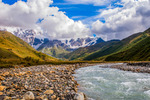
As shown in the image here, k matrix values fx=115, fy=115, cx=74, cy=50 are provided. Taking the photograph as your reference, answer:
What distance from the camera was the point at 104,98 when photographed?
623 inches

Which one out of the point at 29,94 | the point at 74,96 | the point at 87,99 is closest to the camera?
the point at 29,94

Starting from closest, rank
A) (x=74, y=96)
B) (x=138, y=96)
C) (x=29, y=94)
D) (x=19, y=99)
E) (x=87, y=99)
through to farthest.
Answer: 1. (x=19, y=99)
2. (x=29, y=94)
3. (x=74, y=96)
4. (x=87, y=99)
5. (x=138, y=96)

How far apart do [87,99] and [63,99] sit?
11.9ft

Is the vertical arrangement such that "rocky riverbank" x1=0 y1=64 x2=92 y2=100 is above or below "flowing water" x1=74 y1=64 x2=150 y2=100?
above

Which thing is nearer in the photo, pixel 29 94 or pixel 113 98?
pixel 29 94

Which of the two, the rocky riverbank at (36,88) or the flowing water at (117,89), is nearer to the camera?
the rocky riverbank at (36,88)

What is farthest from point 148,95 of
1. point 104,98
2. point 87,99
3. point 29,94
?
point 29,94

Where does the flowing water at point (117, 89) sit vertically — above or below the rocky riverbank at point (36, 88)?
below

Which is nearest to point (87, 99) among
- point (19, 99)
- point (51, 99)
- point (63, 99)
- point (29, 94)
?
point (63, 99)

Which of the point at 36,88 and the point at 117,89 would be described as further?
the point at 117,89

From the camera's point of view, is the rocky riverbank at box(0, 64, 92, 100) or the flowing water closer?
the rocky riverbank at box(0, 64, 92, 100)

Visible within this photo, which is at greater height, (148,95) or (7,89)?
(7,89)

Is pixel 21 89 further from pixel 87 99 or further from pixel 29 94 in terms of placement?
pixel 87 99

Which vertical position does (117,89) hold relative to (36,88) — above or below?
below
